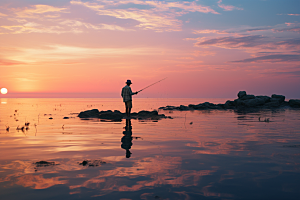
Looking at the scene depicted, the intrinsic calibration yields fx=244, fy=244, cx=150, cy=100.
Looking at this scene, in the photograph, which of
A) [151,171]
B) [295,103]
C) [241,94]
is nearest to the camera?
[151,171]

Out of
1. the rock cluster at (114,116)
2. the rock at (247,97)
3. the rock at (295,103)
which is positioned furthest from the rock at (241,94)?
the rock cluster at (114,116)

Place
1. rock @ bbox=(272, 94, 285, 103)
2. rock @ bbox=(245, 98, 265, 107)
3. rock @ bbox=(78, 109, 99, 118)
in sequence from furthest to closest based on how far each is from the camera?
rock @ bbox=(272, 94, 285, 103)
rock @ bbox=(245, 98, 265, 107)
rock @ bbox=(78, 109, 99, 118)

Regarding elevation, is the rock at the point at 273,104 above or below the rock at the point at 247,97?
below

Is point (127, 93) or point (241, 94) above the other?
point (241, 94)

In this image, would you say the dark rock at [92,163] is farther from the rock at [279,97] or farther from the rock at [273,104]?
the rock at [279,97]

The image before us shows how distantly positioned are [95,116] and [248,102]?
121 ft

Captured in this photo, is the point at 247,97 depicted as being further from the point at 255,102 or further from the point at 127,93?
the point at 127,93

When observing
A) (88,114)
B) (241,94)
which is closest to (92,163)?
(88,114)

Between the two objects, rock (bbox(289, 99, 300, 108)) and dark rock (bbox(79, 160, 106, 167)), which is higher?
rock (bbox(289, 99, 300, 108))

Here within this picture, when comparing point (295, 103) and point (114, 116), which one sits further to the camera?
point (295, 103)

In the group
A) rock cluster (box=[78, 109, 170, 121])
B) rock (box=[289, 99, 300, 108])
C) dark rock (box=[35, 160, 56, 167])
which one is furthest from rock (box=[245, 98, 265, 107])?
dark rock (box=[35, 160, 56, 167])

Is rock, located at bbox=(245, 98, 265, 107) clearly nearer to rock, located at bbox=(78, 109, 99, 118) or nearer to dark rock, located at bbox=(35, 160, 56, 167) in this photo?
rock, located at bbox=(78, 109, 99, 118)

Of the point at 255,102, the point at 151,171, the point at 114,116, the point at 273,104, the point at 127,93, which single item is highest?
the point at 127,93

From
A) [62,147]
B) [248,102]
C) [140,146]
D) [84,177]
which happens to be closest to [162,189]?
[84,177]
